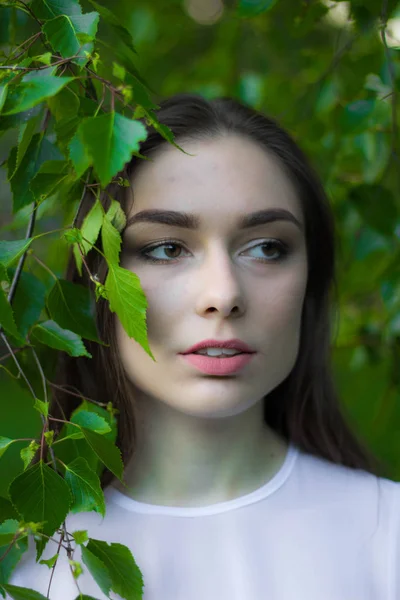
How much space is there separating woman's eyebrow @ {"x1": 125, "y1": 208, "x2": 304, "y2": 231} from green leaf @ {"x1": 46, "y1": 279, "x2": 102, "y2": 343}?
0.51ft

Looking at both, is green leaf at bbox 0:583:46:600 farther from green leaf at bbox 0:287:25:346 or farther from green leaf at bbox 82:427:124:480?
green leaf at bbox 0:287:25:346

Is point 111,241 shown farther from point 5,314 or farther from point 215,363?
point 215,363

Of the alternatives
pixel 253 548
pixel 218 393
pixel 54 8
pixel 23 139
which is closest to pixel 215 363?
pixel 218 393

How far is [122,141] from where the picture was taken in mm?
916

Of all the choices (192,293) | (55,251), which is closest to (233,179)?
(192,293)

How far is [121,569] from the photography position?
44.7 inches

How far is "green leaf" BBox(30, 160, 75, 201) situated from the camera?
115cm

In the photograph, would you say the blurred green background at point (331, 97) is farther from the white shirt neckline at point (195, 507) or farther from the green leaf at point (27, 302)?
the white shirt neckline at point (195, 507)

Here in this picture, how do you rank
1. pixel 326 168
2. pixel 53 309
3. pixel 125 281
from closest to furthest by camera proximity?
pixel 125 281
pixel 53 309
pixel 326 168

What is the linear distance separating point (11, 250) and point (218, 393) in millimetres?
435

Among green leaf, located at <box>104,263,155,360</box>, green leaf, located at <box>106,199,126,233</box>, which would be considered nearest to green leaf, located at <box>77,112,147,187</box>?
green leaf, located at <box>104,263,155,360</box>

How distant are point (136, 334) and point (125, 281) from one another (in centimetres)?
8

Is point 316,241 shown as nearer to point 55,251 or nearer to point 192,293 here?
point 192,293

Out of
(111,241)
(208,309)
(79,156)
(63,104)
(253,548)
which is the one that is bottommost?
(253,548)
